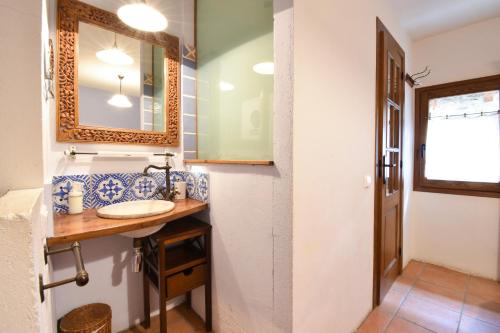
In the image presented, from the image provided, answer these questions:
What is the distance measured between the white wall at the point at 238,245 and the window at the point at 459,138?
239cm

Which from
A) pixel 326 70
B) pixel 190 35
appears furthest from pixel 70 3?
pixel 326 70

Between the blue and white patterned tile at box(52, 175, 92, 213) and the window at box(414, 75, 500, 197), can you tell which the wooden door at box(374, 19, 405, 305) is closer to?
the window at box(414, 75, 500, 197)

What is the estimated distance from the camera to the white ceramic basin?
114 cm

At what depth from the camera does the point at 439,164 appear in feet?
8.05

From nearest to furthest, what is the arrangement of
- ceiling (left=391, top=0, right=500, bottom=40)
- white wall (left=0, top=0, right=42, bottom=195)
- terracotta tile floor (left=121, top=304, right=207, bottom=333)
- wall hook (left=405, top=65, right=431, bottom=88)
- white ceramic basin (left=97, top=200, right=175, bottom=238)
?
1. white wall (left=0, top=0, right=42, bottom=195)
2. white ceramic basin (left=97, top=200, right=175, bottom=238)
3. terracotta tile floor (left=121, top=304, right=207, bottom=333)
4. ceiling (left=391, top=0, right=500, bottom=40)
5. wall hook (left=405, top=65, right=431, bottom=88)

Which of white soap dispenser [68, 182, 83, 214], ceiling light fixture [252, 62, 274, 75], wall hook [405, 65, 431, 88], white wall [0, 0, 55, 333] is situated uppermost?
wall hook [405, 65, 431, 88]

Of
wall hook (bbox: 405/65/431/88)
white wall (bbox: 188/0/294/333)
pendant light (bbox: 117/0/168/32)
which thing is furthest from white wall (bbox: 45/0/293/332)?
wall hook (bbox: 405/65/431/88)

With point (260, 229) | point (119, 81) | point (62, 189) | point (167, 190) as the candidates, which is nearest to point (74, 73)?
point (119, 81)

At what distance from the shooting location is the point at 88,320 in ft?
4.05

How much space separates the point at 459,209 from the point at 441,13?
194cm

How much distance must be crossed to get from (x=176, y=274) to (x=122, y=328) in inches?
26.3

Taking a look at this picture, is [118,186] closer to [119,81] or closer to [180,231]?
[180,231]

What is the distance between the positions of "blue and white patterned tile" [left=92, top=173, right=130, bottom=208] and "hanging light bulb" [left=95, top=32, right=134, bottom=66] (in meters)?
0.74

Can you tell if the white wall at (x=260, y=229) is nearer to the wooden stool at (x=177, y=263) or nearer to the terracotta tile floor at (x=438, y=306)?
the wooden stool at (x=177, y=263)
